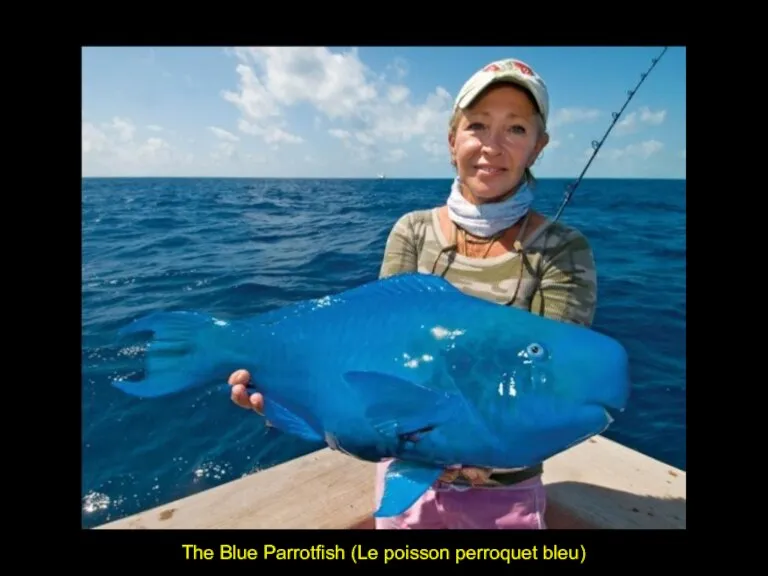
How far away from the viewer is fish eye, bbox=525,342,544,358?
1.62 meters

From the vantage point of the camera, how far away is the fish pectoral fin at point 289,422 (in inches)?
74.9

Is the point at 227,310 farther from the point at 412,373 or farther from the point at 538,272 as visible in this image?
the point at 412,373

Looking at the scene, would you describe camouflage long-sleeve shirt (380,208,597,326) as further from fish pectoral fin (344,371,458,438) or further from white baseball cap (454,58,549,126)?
fish pectoral fin (344,371,458,438)

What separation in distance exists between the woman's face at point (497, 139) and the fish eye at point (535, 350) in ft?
2.93

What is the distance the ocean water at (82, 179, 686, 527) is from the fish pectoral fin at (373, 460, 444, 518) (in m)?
3.95

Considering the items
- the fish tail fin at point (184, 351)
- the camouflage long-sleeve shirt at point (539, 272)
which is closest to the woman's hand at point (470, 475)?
the camouflage long-sleeve shirt at point (539, 272)

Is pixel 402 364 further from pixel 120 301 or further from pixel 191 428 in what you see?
pixel 120 301

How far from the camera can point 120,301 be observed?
370 inches

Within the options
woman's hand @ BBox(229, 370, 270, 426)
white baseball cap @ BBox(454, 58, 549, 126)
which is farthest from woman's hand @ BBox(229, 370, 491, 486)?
white baseball cap @ BBox(454, 58, 549, 126)

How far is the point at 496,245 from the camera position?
2.33 meters

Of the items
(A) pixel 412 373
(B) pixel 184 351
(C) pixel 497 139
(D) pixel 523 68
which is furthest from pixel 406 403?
(D) pixel 523 68
